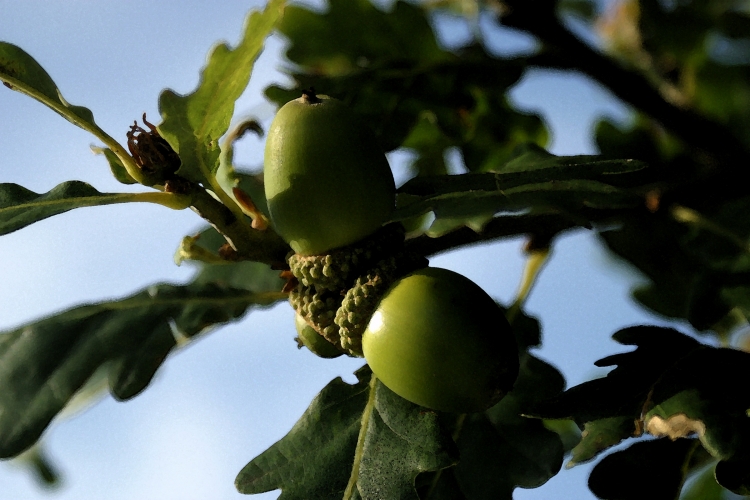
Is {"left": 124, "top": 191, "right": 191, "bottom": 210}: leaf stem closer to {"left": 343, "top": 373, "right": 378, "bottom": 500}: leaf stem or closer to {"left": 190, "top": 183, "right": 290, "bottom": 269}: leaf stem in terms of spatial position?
{"left": 190, "top": 183, "right": 290, "bottom": 269}: leaf stem

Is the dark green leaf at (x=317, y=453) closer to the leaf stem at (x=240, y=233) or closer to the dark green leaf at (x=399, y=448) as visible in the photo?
the dark green leaf at (x=399, y=448)

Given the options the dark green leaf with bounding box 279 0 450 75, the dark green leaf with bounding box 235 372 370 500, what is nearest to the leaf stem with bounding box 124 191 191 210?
the dark green leaf with bounding box 235 372 370 500

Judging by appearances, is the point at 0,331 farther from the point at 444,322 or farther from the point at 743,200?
the point at 743,200

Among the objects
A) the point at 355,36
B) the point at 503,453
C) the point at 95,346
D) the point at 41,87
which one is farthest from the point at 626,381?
the point at 355,36

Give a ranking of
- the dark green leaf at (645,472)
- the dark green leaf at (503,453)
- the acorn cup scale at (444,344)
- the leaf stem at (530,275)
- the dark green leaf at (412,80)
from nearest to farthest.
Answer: the acorn cup scale at (444,344), the dark green leaf at (645,472), the dark green leaf at (503,453), the leaf stem at (530,275), the dark green leaf at (412,80)

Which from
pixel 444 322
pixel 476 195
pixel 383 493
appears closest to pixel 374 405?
pixel 383 493

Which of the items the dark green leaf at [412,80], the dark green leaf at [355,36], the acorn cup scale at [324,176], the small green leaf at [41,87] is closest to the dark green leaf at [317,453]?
the acorn cup scale at [324,176]

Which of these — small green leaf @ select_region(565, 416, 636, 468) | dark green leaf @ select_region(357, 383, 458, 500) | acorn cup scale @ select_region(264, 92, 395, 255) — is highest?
acorn cup scale @ select_region(264, 92, 395, 255)
